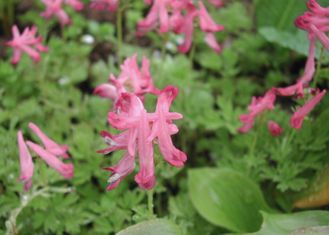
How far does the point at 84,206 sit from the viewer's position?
2232mm

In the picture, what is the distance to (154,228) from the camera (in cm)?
168

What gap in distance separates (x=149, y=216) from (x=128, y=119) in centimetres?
46

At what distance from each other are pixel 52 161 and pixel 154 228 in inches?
21.4

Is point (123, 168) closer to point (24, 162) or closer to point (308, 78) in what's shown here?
point (24, 162)

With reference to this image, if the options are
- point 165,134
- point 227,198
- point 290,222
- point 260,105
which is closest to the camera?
point 165,134

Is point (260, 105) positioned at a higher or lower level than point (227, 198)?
higher

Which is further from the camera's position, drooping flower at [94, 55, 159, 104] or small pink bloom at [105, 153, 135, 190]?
drooping flower at [94, 55, 159, 104]

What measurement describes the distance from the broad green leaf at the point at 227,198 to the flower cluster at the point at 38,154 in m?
0.62

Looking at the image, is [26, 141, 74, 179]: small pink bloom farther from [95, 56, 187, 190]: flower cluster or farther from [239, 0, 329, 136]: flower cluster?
[239, 0, 329, 136]: flower cluster

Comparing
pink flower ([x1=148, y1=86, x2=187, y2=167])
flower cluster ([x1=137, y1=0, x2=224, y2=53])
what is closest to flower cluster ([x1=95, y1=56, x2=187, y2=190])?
pink flower ([x1=148, y1=86, x2=187, y2=167])

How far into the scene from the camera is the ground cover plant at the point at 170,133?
5.89 feet

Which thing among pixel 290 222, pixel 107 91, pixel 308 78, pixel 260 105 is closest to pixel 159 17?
pixel 107 91

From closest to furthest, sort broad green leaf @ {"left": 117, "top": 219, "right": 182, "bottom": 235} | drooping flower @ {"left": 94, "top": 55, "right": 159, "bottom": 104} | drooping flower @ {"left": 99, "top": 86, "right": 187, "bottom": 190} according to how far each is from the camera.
Answer: drooping flower @ {"left": 99, "top": 86, "right": 187, "bottom": 190} < broad green leaf @ {"left": 117, "top": 219, "right": 182, "bottom": 235} < drooping flower @ {"left": 94, "top": 55, "right": 159, "bottom": 104}

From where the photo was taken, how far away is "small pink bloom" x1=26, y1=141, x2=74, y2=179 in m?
1.93
